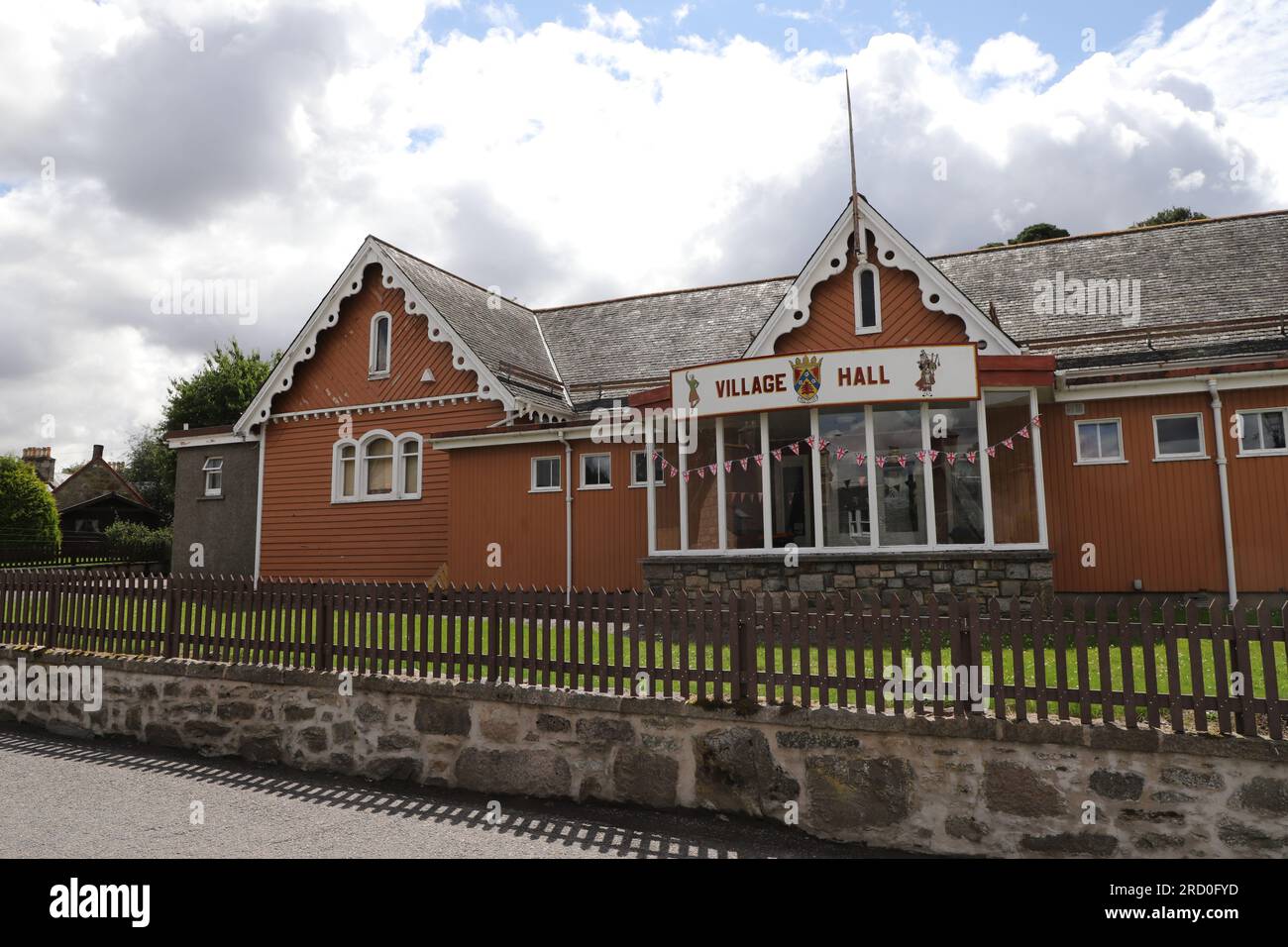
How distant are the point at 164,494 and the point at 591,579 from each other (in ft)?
171

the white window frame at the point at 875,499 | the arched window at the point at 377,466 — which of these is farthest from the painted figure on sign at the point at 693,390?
the arched window at the point at 377,466

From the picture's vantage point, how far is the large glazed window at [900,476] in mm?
12398

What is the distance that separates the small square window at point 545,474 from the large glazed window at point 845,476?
5.83m

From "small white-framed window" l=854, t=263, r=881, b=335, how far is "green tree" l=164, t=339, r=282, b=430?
142ft

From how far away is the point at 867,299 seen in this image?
48.8 feet

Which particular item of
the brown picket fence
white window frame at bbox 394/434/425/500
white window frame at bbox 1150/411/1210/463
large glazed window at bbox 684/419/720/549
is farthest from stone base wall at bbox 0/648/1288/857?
white window frame at bbox 394/434/425/500

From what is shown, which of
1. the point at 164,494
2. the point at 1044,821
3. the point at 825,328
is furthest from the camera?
the point at 164,494

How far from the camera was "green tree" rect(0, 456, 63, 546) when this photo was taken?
3647 cm

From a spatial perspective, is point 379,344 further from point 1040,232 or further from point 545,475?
point 1040,232

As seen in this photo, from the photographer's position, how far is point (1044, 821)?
5.14 metres

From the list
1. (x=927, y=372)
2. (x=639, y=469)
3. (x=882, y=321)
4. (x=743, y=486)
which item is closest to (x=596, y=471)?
(x=639, y=469)
